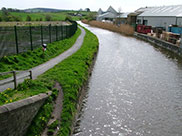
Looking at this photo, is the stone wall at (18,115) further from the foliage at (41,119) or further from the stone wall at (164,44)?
the stone wall at (164,44)

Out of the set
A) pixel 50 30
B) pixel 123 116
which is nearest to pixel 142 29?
pixel 50 30

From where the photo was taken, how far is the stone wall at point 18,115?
590cm

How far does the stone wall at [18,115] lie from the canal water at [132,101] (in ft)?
8.55

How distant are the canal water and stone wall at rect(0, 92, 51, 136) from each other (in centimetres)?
261

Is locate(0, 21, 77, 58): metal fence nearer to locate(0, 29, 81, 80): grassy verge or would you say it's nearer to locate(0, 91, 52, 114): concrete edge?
locate(0, 29, 81, 80): grassy verge

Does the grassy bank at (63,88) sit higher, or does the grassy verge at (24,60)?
the grassy verge at (24,60)

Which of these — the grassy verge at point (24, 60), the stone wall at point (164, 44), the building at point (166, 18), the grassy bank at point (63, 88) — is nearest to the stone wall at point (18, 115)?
the grassy bank at point (63, 88)

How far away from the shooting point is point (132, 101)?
12727 millimetres

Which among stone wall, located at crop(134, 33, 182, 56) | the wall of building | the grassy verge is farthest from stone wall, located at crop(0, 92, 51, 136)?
the wall of building

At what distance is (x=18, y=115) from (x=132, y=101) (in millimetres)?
7997

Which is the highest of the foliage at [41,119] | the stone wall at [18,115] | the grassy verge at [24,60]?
the grassy verge at [24,60]

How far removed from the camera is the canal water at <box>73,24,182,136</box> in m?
9.87

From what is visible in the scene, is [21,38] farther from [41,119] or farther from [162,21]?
[162,21]

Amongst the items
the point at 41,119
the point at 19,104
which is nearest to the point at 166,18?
the point at 41,119
